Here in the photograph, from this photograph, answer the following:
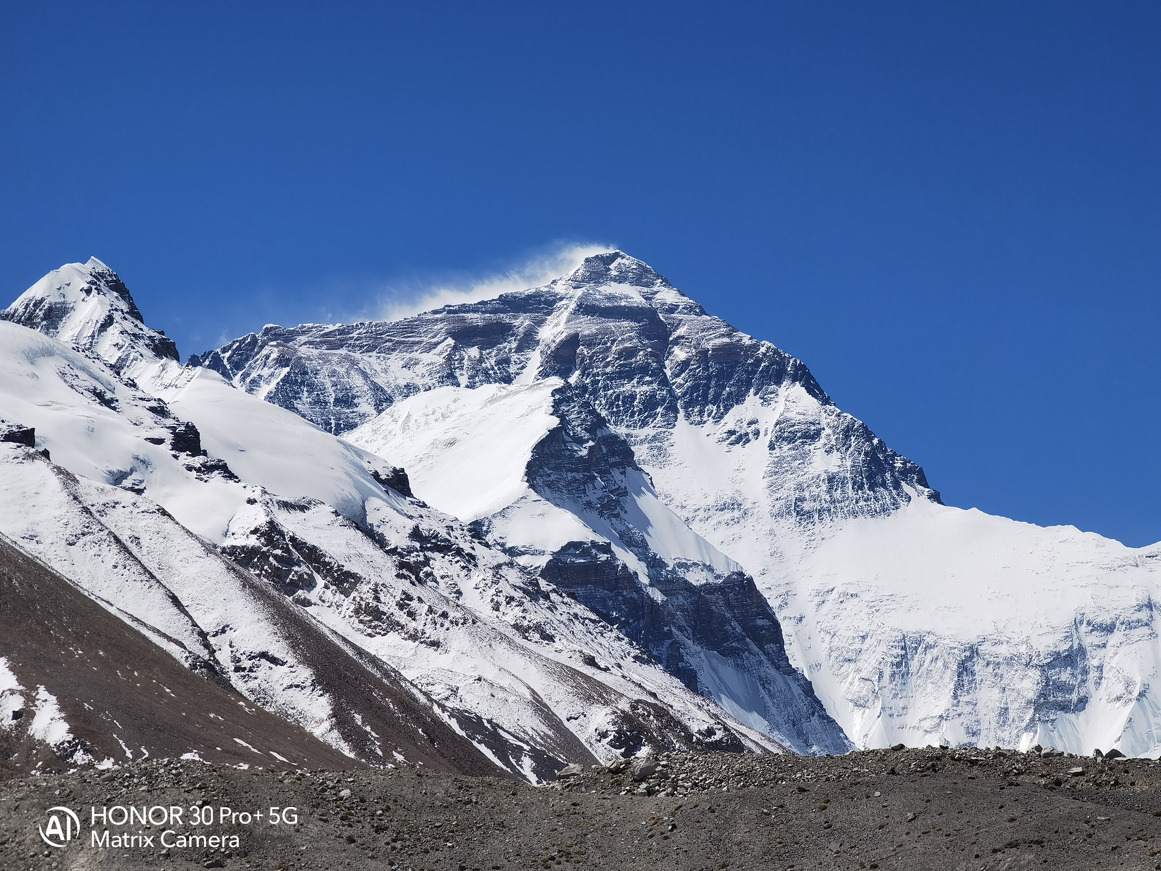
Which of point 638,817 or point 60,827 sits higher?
point 638,817

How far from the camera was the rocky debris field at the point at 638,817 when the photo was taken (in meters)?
53.2

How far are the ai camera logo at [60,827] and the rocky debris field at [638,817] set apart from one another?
25cm

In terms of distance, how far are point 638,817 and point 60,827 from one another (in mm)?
19725

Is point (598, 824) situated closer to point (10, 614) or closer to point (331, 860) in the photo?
point (331, 860)

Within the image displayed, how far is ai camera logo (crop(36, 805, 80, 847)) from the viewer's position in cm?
5341

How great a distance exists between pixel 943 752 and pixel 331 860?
23954 millimetres

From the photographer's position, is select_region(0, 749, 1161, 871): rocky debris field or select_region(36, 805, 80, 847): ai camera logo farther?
select_region(36, 805, 80, 847): ai camera logo

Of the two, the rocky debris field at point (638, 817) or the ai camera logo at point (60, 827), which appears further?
the ai camera logo at point (60, 827)

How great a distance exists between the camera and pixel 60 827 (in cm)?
5400

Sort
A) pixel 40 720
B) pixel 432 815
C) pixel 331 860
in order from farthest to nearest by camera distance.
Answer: pixel 40 720
pixel 432 815
pixel 331 860

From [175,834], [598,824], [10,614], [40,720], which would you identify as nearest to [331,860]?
[175,834]

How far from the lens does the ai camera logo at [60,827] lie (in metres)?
53.4

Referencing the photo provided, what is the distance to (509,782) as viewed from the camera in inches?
2549

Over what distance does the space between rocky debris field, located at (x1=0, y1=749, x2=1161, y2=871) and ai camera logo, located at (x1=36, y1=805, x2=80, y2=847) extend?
25 cm
